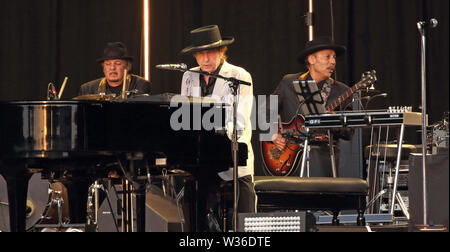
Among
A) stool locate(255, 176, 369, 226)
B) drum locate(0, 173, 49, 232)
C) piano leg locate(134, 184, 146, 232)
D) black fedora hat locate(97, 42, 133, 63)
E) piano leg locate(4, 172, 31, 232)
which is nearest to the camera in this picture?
piano leg locate(4, 172, 31, 232)

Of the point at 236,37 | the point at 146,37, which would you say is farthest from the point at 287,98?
the point at 146,37

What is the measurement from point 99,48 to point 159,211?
9.26ft

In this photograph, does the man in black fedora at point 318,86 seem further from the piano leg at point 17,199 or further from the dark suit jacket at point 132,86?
the piano leg at point 17,199

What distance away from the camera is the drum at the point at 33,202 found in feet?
23.6

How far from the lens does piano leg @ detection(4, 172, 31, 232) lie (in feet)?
15.9

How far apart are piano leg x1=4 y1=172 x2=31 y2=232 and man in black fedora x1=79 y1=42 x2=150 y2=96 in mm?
2639

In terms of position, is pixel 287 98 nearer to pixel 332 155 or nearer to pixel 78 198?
pixel 332 155

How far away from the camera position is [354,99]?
7059 mm

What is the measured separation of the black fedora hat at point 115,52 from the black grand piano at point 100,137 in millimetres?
2563

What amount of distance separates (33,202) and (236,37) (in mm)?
2632

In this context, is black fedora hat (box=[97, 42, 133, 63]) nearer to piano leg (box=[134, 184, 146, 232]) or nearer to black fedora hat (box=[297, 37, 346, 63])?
black fedora hat (box=[297, 37, 346, 63])

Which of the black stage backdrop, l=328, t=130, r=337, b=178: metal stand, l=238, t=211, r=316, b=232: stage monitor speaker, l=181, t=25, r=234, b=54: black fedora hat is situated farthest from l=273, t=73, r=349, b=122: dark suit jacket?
l=238, t=211, r=316, b=232: stage monitor speaker
